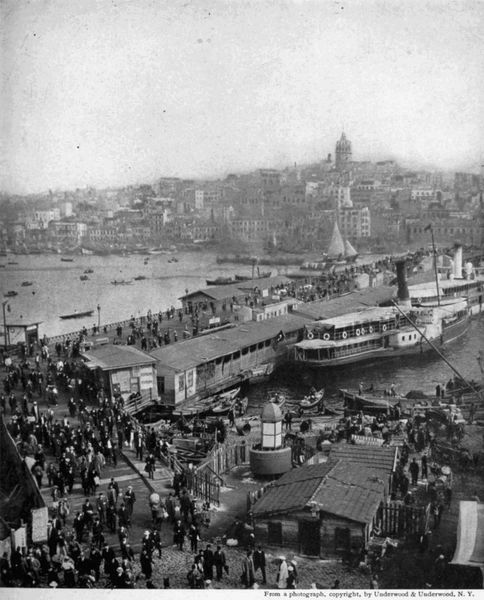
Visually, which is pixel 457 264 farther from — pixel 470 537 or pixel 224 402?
pixel 470 537

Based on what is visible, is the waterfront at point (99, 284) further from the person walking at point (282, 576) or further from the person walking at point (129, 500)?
the person walking at point (282, 576)

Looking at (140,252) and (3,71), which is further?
(140,252)

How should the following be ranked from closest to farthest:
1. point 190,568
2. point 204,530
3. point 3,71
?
point 190,568, point 204,530, point 3,71

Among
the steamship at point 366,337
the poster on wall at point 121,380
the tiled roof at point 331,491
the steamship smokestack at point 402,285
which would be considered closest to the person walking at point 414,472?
the tiled roof at point 331,491

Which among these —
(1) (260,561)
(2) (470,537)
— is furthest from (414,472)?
(1) (260,561)

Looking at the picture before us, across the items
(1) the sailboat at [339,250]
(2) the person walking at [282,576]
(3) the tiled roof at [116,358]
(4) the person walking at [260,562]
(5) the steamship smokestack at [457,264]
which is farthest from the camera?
(1) the sailboat at [339,250]

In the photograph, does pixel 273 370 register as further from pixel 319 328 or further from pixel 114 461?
pixel 114 461

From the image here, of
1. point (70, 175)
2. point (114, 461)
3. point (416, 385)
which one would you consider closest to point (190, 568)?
point (114, 461)

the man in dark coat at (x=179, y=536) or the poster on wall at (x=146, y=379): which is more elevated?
the poster on wall at (x=146, y=379)
